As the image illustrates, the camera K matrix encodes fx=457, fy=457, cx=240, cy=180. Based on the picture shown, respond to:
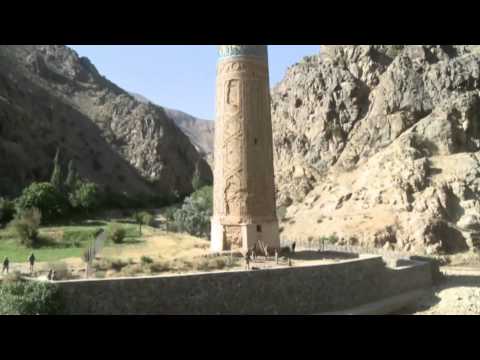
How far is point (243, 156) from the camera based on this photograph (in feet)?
50.3

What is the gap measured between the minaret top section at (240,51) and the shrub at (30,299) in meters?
10.1

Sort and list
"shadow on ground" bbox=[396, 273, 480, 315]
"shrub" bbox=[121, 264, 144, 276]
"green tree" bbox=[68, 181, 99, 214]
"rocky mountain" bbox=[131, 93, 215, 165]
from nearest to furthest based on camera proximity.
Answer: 1. "shrub" bbox=[121, 264, 144, 276]
2. "shadow on ground" bbox=[396, 273, 480, 315]
3. "green tree" bbox=[68, 181, 99, 214]
4. "rocky mountain" bbox=[131, 93, 215, 165]

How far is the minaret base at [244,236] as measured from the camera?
15.0 meters

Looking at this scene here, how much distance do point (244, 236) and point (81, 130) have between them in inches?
1896

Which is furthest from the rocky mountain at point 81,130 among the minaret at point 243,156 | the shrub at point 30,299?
the shrub at point 30,299

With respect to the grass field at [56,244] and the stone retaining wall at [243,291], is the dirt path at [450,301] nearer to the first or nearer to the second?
the stone retaining wall at [243,291]

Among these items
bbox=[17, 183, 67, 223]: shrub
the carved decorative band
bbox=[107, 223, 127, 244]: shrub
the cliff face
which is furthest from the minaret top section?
bbox=[17, 183, 67, 223]: shrub

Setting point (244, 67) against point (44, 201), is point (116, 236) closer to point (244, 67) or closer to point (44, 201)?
point (44, 201)

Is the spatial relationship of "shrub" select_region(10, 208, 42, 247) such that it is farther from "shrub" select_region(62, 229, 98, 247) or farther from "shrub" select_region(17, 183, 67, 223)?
"shrub" select_region(17, 183, 67, 223)

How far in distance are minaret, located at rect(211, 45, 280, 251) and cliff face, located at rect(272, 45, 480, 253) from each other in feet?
42.1

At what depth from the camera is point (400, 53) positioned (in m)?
37.6

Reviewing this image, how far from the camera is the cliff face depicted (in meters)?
26.8
